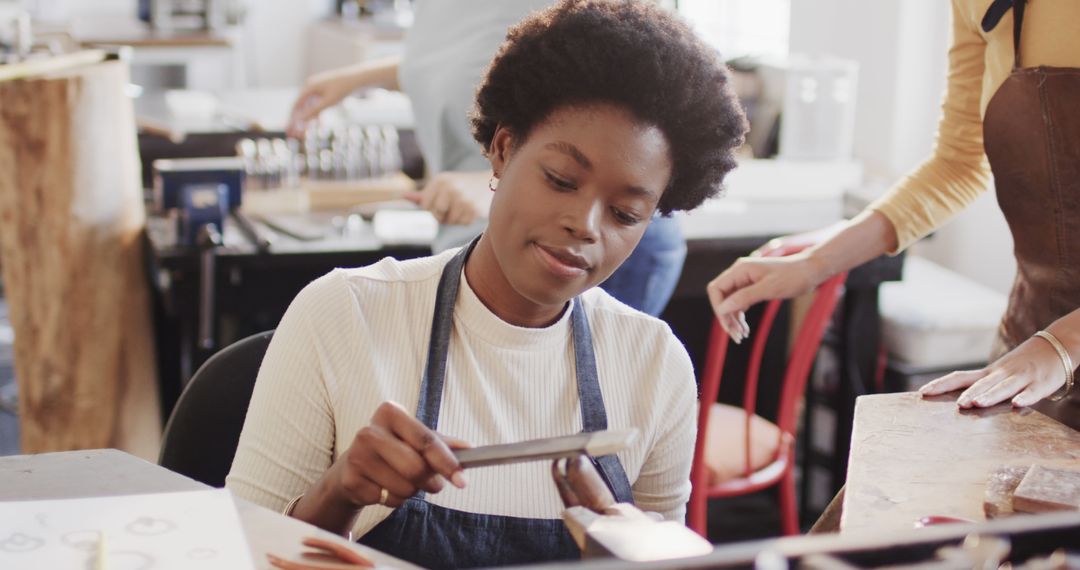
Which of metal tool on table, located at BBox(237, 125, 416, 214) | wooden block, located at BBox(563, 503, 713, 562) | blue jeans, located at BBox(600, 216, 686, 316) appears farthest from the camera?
metal tool on table, located at BBox(237, 125, 416, 214)

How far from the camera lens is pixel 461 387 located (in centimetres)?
127

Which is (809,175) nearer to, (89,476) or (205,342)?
(205,342)

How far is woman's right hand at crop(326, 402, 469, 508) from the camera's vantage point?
939 millimetres

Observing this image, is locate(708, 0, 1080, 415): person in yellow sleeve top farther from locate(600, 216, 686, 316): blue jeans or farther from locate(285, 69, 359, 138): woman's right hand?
locate(285, 69, 359, 138): woman's right hand

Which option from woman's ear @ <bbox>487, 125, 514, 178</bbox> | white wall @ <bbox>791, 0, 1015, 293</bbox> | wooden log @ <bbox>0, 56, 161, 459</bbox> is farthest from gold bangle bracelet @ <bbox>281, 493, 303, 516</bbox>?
white wall @ <bbox>791, 0, 1015, 293</bbox>

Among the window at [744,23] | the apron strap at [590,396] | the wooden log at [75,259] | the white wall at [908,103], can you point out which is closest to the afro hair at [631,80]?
the apron strap at [590,396]

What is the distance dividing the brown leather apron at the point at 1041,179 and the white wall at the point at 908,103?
6.25 ft

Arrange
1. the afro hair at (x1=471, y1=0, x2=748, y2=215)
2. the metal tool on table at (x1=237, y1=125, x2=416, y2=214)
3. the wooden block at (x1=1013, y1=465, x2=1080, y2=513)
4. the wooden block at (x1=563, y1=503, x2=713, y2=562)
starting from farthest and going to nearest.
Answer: the metal tool on table at (x1=237, y1=125, x2=416, y2=214) → the afro hair at (x1=471, y1=0, x2=748, y2=215) → the wooden block at (x1=1013, y1=465, x2=1080, y2=513) → the wooden block at (x1=563, y1=503, x2=713, y2=562)

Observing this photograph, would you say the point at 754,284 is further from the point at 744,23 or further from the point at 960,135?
the point at 744,23

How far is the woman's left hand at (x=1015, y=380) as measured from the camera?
1235 millimetres

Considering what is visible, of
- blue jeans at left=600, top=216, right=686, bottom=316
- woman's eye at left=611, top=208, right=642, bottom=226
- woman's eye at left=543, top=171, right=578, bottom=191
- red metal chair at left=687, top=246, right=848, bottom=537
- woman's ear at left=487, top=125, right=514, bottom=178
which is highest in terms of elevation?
woman's ear at left=487, top=125, right=514, bottom=178

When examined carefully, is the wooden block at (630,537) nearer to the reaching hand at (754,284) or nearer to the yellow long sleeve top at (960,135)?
the reaching hand at (754,284)

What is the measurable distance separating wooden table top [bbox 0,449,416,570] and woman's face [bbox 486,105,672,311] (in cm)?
40

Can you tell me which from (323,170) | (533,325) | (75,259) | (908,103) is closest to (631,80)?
(533,325)
